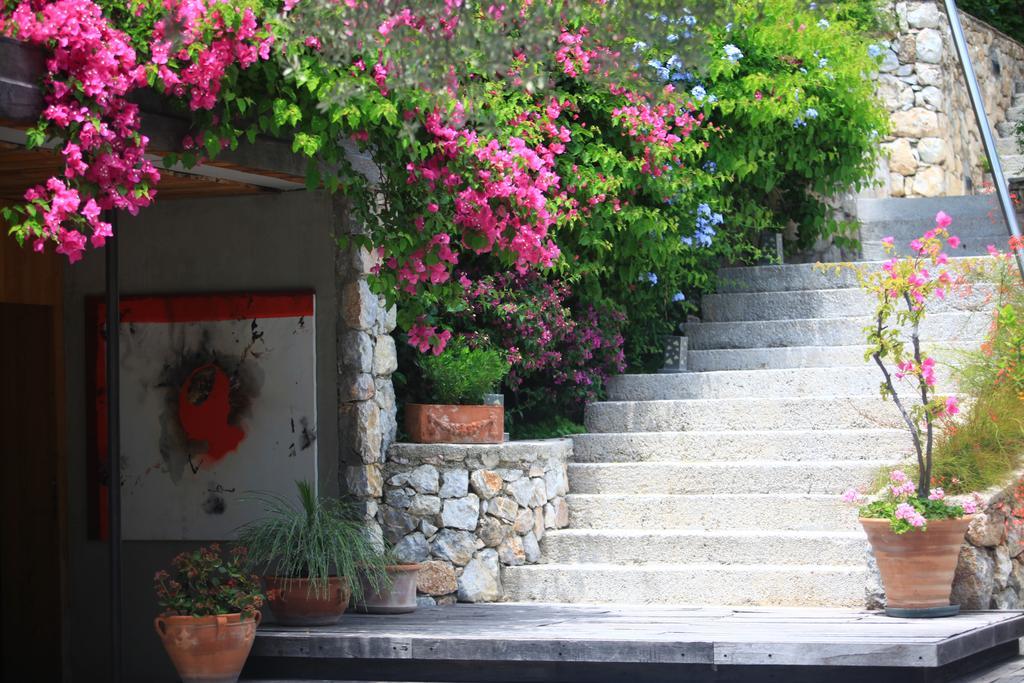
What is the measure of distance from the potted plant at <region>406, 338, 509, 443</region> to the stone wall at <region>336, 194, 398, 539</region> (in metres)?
0.31

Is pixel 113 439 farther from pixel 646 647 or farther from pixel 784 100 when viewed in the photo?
pixel 784 100

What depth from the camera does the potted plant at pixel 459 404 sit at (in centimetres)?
741

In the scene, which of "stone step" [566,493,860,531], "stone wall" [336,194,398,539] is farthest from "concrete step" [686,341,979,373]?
"stone wall" [336,194,398,539]

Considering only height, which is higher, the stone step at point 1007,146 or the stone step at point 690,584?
the stone step at point 1007,146

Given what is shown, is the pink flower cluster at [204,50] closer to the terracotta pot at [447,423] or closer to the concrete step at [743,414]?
the terracotta pot at [447,423]

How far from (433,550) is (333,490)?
1.92ft

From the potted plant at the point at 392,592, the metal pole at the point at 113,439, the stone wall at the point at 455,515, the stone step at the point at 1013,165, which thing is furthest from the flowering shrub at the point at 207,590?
the stone step at the point at 1013,165

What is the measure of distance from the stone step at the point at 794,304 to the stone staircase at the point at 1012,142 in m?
3.44

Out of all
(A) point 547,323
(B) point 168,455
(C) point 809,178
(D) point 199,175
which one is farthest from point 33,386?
(C) point 809,178

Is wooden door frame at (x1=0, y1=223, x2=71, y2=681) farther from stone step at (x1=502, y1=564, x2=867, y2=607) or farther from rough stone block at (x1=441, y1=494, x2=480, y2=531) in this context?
stone step at (x1=502, y1=564, x2=867, y2=607)

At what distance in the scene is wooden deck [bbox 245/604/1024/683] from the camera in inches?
217

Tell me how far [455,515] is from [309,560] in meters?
1.05

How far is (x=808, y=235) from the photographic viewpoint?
10.4 meters

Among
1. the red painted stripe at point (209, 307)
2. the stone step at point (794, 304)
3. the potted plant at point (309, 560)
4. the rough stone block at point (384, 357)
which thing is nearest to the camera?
the potted plant at point (309, 560)
